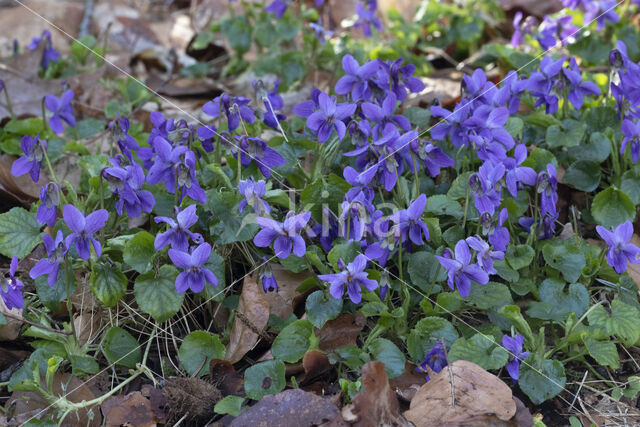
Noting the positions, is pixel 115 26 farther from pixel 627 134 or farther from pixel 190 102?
pixel 627 134

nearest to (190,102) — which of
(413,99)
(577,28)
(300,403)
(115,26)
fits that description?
(413,99)

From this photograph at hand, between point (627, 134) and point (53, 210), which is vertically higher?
point (53, 210)

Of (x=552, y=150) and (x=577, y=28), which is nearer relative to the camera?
(x=552, y=150)

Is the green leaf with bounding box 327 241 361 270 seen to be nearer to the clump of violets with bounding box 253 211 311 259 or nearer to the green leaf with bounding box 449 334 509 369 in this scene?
the clump of violets with bounding box 253 211 311 259

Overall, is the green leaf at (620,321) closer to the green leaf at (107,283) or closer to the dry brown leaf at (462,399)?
the dry brown leaf at (462,399)

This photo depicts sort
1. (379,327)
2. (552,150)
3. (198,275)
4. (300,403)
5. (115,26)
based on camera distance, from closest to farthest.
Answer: (300,403) → (198,275) → (379,327) → (552,150) → (115,26)

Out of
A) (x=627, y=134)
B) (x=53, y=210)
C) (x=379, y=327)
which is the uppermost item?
(x=53, y=210)
